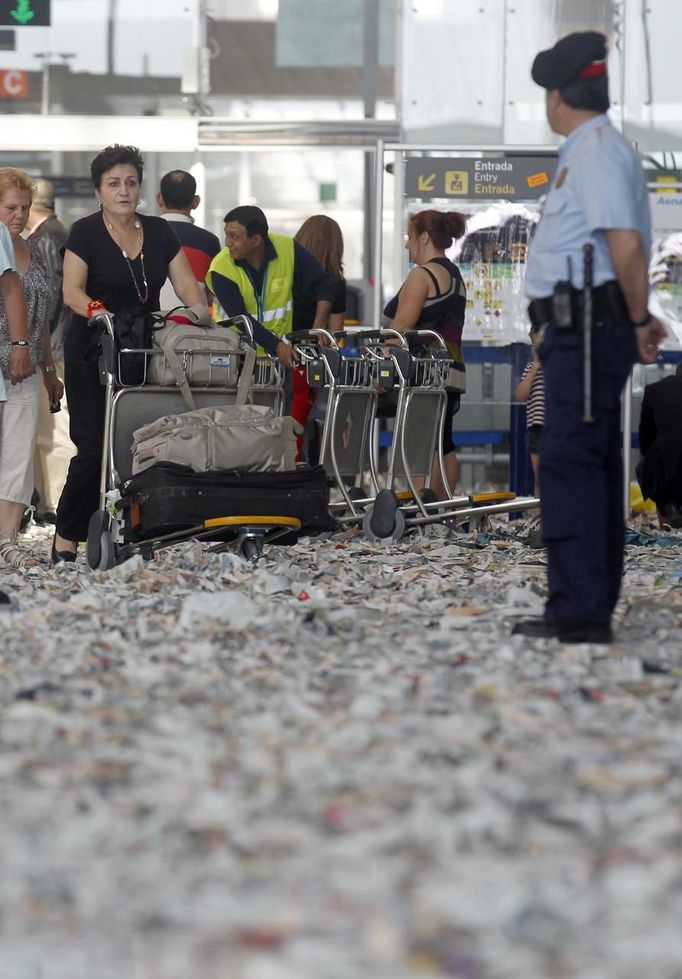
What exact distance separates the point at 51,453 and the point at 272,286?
2.32 metres

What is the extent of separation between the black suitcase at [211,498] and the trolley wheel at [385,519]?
1353 mm

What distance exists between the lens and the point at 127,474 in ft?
26.1

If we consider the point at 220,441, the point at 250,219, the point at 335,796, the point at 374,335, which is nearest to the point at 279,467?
the point at 220,441

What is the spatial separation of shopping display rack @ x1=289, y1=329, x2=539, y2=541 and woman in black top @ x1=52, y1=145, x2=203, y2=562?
97 cm

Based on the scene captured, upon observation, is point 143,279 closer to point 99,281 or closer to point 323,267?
point 99,281

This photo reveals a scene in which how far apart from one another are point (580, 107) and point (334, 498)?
7311 millimetres

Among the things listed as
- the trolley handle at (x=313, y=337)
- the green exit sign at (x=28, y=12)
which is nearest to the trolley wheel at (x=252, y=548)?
the trolley handle at (x=313, y=337)

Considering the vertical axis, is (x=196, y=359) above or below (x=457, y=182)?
below

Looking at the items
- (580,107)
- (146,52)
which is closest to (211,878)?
(580,107)

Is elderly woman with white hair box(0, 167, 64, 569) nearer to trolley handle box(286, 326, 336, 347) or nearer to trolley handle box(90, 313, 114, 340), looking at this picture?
trolley handle box(90, 313, 114, 340)

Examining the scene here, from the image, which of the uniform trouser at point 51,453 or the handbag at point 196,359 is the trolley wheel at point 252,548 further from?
the uniform trouser at point 51,453

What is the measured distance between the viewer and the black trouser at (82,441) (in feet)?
27.0

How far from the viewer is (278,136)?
14.4m

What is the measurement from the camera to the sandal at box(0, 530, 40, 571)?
8.19 meters
